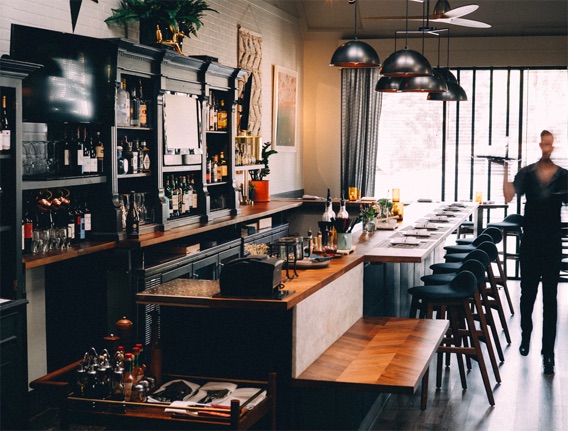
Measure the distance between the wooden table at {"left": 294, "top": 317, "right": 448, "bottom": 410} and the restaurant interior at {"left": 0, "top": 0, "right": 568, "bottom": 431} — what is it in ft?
0.05

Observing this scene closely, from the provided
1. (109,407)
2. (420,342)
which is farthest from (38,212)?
(420,342)

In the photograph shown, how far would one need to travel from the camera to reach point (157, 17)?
645 centimetres

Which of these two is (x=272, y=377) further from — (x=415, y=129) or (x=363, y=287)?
(x=415, y=129)

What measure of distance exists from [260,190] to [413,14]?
12.9 ft

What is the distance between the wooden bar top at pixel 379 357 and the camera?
373 cm

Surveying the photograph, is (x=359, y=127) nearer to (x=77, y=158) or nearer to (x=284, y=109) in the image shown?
(x=284, y=109)

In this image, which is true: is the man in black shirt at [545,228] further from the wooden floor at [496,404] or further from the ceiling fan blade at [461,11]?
the ceiling fan blade at [461,11]

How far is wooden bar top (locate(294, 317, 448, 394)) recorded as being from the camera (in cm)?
373

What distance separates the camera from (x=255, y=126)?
9.75 meters

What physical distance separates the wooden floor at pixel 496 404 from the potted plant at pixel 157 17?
3.29 meters

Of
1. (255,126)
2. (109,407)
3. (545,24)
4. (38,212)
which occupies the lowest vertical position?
(109,407)

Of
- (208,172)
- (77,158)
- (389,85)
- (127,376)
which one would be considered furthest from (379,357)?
(208,172)

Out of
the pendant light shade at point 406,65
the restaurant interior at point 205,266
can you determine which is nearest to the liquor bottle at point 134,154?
the restaurant interior at point 205,266

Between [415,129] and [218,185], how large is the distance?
4.79 meters
